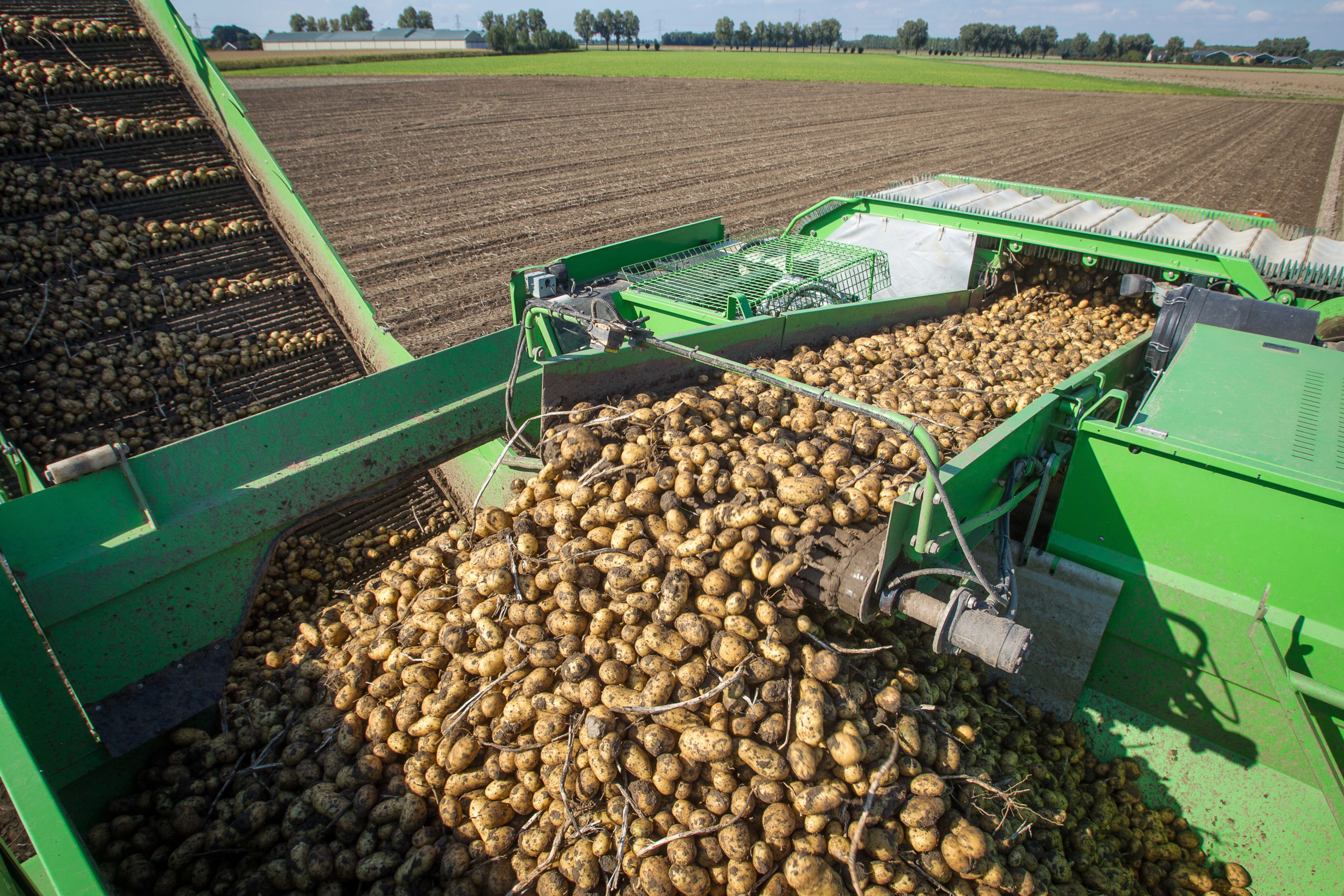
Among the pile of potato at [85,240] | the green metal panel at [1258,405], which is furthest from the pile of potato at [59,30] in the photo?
the green metal panel at [1258,405]

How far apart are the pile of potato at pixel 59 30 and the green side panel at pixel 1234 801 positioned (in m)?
6.80

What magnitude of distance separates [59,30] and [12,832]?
4544 mm

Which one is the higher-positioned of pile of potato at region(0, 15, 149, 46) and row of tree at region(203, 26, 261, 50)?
row of tree at region(203, 26, 261, 50)

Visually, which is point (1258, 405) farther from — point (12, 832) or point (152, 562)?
point (12, 832)

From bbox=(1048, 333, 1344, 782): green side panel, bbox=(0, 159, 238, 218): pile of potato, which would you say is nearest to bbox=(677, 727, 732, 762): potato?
bbox=(1048, 333, 1344, 782): green side panel

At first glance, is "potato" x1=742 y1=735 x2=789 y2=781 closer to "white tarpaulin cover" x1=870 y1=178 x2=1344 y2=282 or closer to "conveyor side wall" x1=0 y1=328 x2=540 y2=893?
"conveyor side wall" x1=0 y1=328 x2=540 y2=893

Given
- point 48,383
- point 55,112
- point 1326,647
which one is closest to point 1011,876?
point 1326,647

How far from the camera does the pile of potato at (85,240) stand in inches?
145

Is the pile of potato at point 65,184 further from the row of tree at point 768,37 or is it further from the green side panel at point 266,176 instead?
the row of tree at point 768,37

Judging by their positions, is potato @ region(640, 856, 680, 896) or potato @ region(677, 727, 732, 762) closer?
potato @ region(640, 856, 680, 896)

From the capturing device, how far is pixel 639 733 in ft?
7.56

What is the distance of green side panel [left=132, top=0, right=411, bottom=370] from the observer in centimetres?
411

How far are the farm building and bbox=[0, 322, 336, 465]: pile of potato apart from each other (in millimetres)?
66532

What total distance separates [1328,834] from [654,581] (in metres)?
2.84
